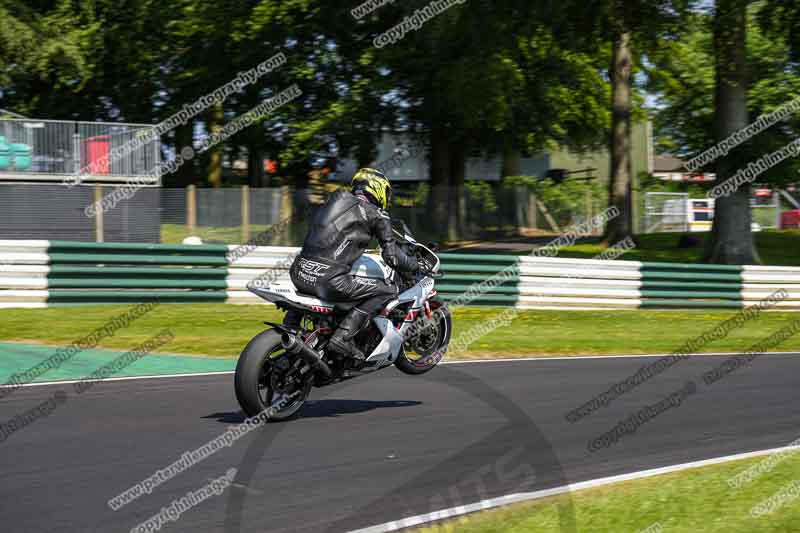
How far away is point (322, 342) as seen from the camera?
818 cm

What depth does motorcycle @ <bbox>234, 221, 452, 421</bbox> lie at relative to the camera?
7.59 m

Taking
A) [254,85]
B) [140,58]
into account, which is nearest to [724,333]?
[254,85]

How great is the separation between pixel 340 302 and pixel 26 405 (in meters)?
2.69

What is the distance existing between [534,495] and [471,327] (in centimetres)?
975

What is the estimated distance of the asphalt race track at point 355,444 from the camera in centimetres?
562

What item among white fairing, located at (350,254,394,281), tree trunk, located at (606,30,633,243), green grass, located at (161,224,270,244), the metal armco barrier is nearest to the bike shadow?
white fairing, located at (350,254,394,281)

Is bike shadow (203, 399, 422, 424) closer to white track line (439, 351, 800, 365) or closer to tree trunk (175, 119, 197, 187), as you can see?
white track line (439, 351, 800, 365)

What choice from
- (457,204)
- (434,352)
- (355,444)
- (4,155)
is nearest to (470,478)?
(355,444)

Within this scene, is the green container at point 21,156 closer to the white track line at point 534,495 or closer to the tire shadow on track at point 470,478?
the tire shadow on track at point 470,478

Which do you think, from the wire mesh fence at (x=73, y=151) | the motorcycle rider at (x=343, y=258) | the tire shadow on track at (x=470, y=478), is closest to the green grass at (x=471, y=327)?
the motorcycle rider at (x=343, y=258)

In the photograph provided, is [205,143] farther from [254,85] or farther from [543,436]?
[543,436]

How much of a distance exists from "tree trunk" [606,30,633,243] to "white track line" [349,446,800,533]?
909 inches

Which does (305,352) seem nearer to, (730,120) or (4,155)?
(4,155)

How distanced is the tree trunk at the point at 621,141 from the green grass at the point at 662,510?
78.0 feet
